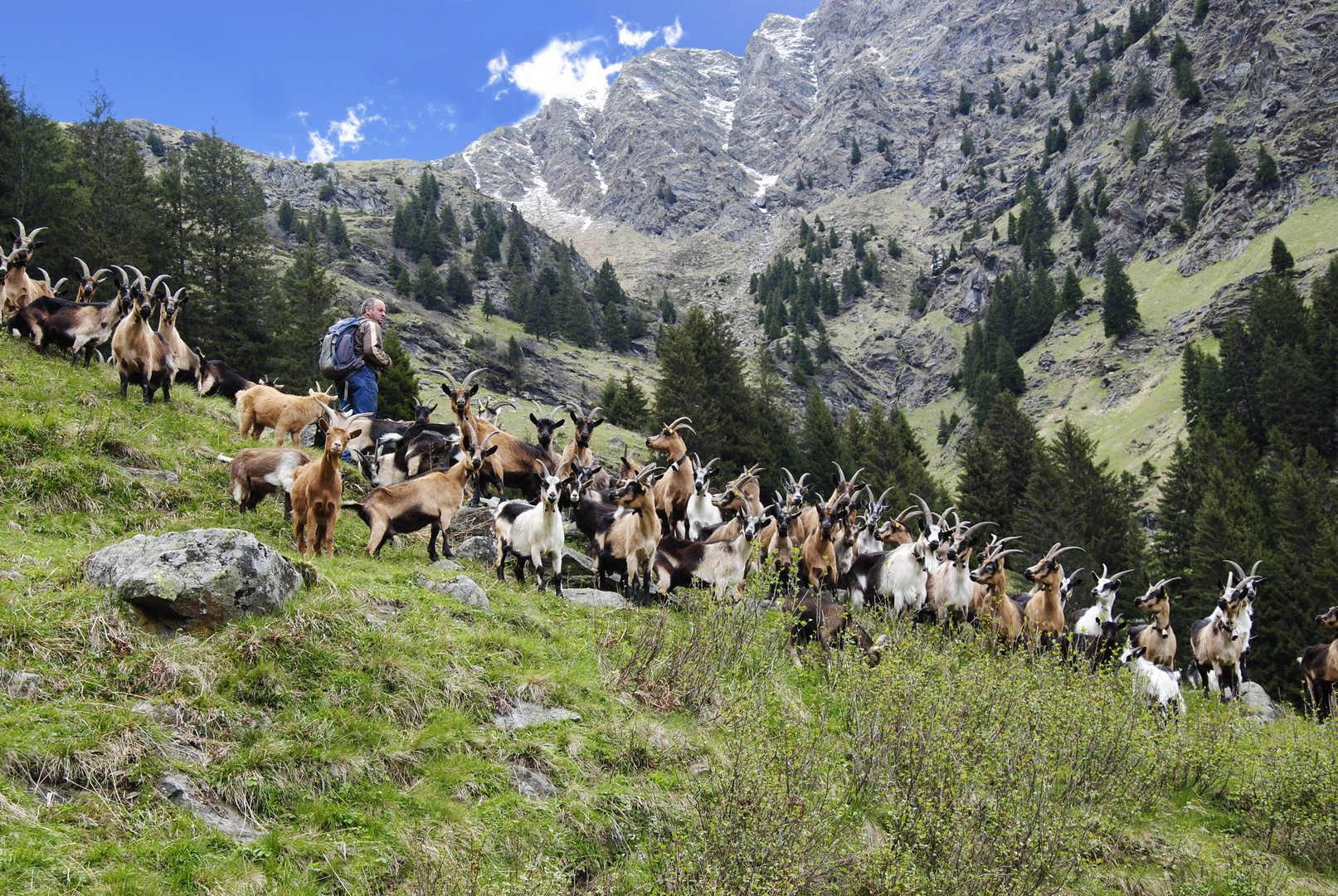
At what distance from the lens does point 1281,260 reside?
76312mm

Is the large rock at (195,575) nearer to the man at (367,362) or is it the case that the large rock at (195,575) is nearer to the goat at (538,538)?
the goat at (538,538)

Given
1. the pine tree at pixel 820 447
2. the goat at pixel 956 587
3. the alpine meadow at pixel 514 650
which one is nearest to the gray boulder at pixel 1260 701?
the alpine meadow at pixel 514 650

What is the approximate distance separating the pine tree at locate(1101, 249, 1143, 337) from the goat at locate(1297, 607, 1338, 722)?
8446 centimetres

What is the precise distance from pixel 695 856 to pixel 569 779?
136 centimetres

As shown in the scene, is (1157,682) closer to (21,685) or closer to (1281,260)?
(21,685)

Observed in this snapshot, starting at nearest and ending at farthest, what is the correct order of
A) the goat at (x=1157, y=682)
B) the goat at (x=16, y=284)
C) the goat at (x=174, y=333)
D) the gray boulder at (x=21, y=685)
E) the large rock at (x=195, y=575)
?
the gray boulder at (x=21, y=685) < the large rock at (x=195, y=575) < the goat at (x=1157, y=682) < the goat at (x=174, y=333) < the goat at (x=16, y=284)

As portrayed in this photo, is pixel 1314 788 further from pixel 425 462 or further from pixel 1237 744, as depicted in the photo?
pixel 425 462

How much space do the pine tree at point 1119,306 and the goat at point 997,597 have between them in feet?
293

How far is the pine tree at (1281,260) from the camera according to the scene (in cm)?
7588

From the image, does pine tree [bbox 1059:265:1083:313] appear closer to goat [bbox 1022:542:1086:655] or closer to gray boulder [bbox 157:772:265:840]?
goat [bbox 1022:542:1086:655]

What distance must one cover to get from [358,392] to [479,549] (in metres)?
3.86

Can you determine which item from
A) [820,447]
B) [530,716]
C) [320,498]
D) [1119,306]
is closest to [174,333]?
[320,498]

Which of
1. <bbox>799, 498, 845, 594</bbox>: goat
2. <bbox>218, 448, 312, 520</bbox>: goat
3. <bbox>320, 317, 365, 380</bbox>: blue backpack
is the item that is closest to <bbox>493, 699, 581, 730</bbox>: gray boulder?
<bbox>218, 448, 312, 520</bbox>: goat

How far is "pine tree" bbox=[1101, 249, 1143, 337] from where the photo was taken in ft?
293
